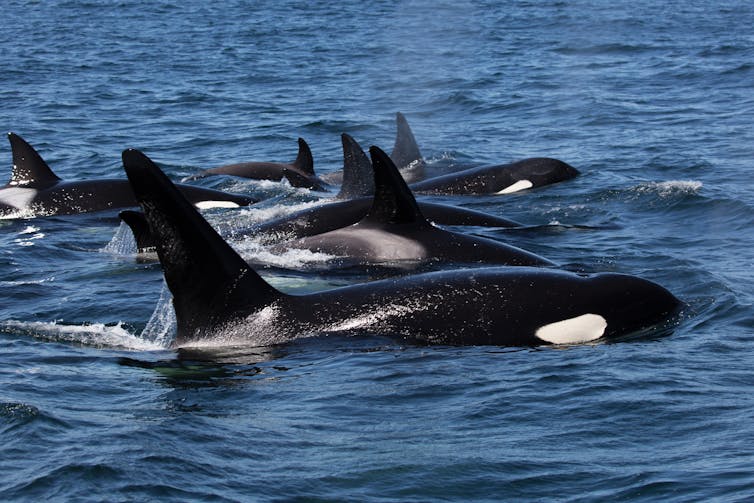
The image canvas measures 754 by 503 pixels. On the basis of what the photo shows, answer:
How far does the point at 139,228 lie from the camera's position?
1177cm

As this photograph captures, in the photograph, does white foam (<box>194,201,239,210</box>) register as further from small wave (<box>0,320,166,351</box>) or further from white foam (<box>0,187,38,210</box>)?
small wave (<box>0,320,166,351</box>)

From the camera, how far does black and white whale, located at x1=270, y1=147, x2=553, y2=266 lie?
1176cm

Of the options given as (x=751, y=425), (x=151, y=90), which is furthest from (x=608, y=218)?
(x=151, y=90)

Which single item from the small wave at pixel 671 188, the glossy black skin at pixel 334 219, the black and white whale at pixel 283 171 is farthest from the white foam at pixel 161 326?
the black and white whale at pixel 283 171

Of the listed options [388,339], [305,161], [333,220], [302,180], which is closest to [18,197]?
[302,180]

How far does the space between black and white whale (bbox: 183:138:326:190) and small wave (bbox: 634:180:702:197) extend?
4.89 metres

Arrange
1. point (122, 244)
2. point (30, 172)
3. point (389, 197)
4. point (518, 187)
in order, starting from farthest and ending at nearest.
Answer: point (518, 187) → point (30, 172) → point (122, 244) → point (389, 197)

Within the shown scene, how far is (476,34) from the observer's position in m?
40.6

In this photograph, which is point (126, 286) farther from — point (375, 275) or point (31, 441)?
point (31, 441)

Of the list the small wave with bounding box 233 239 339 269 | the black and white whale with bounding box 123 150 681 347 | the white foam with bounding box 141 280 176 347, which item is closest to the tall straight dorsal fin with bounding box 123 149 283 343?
the black and white whale with bounding box 123 150 681 347

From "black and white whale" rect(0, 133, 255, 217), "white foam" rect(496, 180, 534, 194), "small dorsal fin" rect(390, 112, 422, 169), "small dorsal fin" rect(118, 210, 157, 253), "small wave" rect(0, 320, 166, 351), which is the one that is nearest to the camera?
"small wave" rect(0, 320, 166, 351)

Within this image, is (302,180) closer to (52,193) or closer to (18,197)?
(52,193)

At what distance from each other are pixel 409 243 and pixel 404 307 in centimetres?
288

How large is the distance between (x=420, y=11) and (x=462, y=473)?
45772 mm
